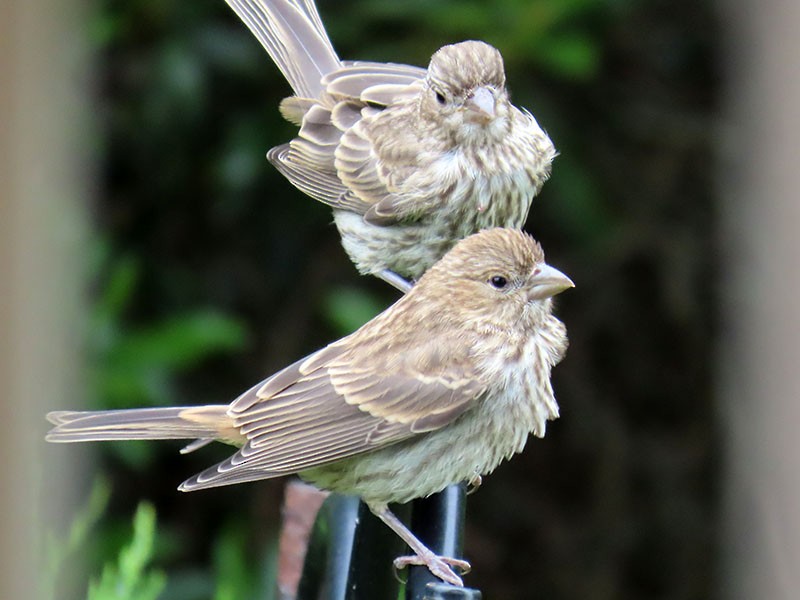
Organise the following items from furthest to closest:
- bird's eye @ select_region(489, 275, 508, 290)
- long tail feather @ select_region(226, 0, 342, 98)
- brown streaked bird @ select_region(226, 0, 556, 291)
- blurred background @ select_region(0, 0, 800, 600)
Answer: blurred background @ select_region(0, 0, 800, 600) < long tail feather @ select_region(226, 0, 342, 98) < brown streaked bird @ select_region(226, 0, 556, 291) < bird's eye @ select_region(489, 275, 508, 290)

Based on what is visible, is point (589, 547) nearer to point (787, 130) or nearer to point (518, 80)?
point (518, 80)

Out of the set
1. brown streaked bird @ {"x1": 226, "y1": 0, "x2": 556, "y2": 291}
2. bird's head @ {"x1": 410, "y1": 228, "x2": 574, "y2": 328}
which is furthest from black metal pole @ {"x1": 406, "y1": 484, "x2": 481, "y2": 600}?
brown streaked bird @ {"x1": 226, "y1": 0, "x2": 556, "y2": 291}

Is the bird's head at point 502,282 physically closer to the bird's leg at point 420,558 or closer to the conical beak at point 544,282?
the conical beak at point 544,282

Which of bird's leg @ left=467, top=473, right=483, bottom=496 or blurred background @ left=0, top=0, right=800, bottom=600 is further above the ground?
blurred background @ left=0, top=0, right=800, bottom=600

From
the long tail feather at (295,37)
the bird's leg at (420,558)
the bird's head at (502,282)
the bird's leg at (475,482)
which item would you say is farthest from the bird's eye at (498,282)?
the long tail feather at (295,37)

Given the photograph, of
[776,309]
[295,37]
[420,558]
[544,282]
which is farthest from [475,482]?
[776,309]

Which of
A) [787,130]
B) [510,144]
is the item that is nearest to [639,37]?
[510,144]

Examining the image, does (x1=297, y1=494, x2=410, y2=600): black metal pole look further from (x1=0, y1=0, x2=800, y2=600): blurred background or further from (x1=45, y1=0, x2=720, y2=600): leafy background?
(x1=45, y1=0, x2=720, y2=600): leafy background
